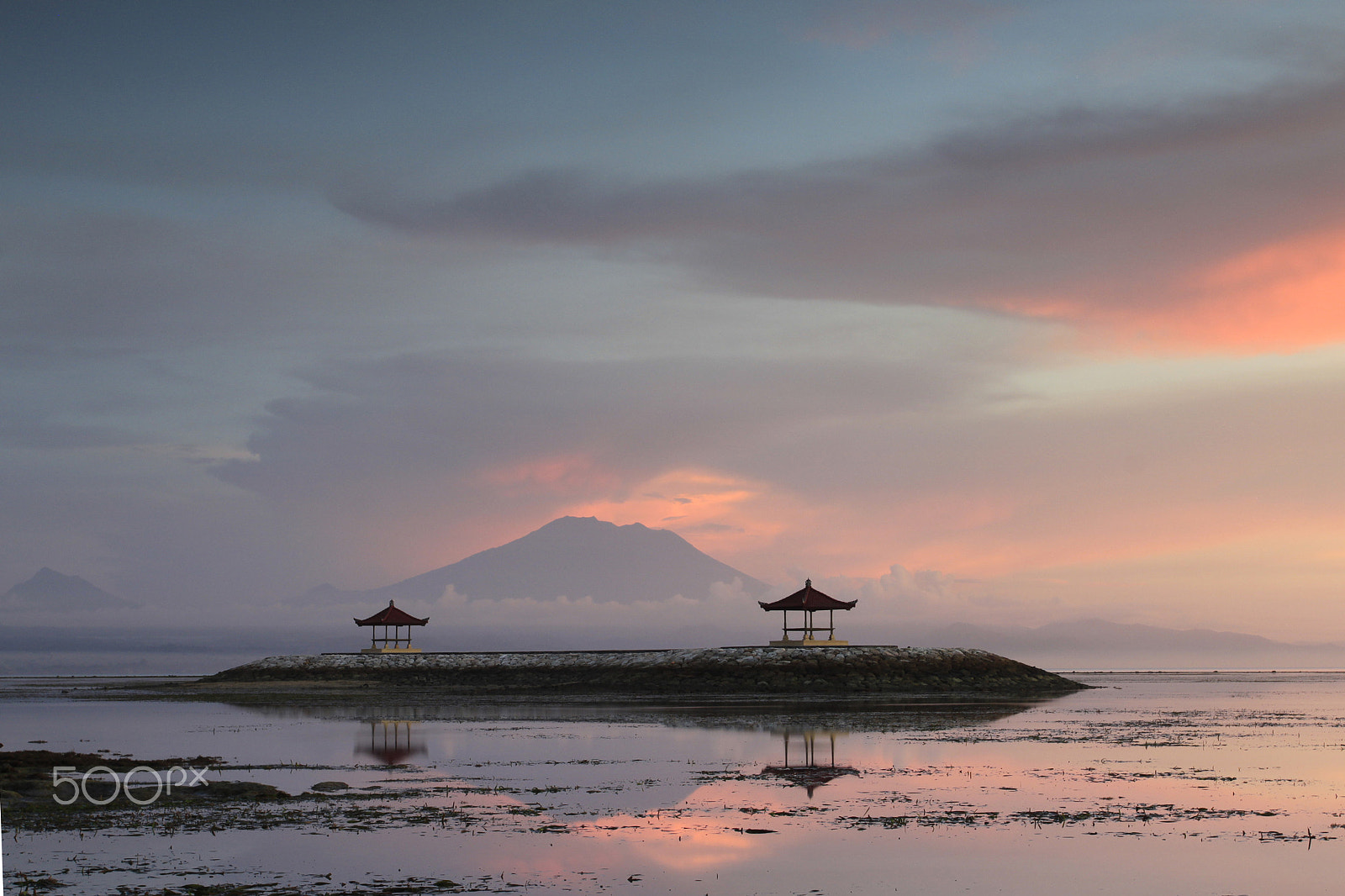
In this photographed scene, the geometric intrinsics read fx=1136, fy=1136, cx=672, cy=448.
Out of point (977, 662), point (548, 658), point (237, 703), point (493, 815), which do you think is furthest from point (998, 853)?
point (548, 658)

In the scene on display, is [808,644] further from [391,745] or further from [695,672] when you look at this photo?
[391,745]

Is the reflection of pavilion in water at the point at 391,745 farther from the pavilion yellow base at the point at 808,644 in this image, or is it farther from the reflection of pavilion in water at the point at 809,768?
the pavilion yellow base at the point at 808,644

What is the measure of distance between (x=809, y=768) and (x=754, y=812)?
6256mm

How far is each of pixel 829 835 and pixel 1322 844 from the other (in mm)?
6763

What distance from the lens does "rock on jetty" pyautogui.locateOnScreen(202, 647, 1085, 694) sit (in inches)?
2504

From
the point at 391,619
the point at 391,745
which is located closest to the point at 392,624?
the point at 391,619

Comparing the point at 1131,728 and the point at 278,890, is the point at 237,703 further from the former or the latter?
the point at 278,890

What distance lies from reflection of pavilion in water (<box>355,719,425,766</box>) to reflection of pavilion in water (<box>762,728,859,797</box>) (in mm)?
8744

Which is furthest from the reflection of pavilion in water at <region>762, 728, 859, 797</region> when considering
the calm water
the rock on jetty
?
the rock on jetty

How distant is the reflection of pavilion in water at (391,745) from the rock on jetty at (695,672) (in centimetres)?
2607

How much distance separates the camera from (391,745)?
30.5m

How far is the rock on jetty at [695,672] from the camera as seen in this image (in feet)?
209

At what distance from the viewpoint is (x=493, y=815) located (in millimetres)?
18156

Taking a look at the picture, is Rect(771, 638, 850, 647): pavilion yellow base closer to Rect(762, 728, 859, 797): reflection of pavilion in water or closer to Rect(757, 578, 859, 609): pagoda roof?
Rect(757, 578, 859, 609): pagoda roof
